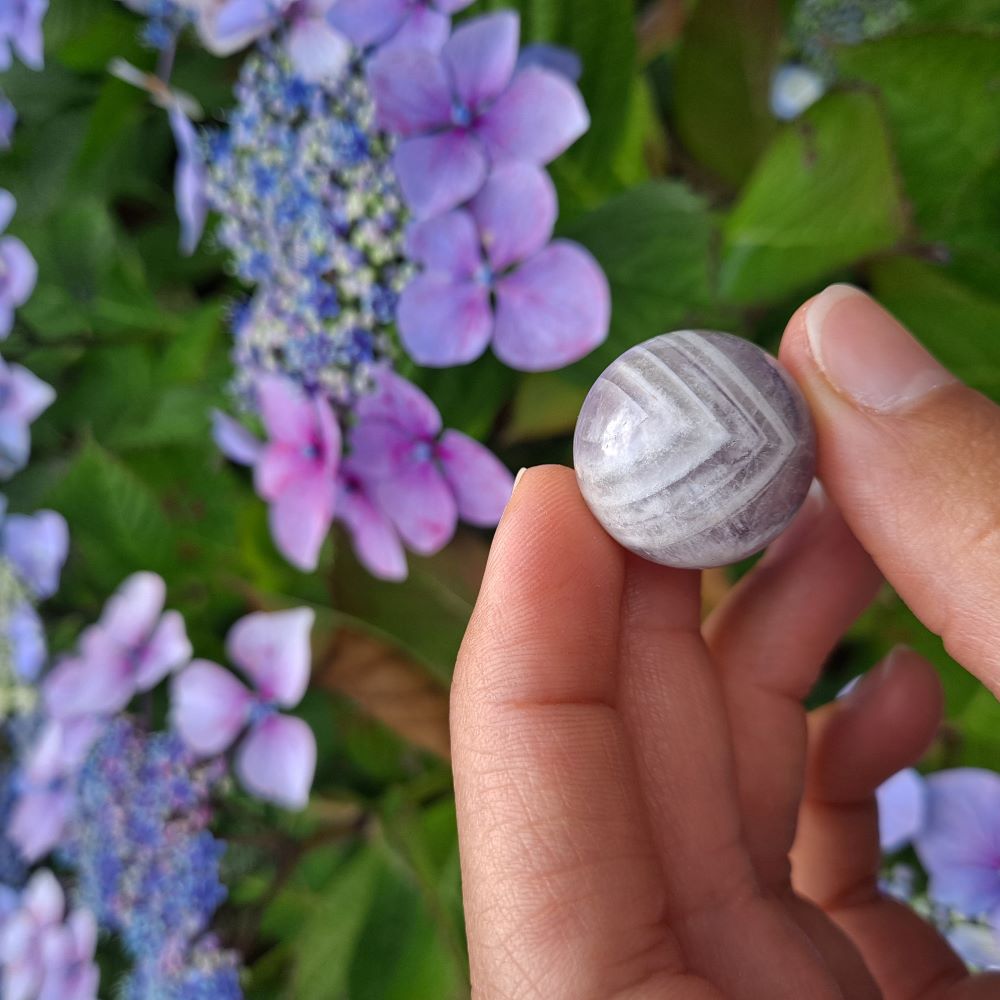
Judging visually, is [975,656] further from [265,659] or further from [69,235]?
[69,235]

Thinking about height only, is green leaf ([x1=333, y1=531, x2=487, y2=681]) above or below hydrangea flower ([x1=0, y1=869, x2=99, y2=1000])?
above

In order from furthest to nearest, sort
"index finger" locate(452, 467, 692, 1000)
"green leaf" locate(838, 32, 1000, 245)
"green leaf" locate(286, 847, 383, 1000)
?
"green leaf" locate(286, 847, 383, 1000) < "green leaf" locate(838, 32, 1000, 245) < "index finger" locate(452, 467, 692, 1000)

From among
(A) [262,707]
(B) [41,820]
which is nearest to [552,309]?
(A) [262,707]

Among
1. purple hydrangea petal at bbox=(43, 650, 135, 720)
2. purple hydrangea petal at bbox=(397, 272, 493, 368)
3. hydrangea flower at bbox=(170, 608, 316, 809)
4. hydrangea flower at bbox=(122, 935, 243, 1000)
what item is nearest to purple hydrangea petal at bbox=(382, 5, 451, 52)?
purple hydrangea petal at bbox=(397, 272, 493, 368)

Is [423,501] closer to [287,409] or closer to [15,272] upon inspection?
[287,409]

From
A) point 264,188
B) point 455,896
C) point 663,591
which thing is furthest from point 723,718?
point 264,188

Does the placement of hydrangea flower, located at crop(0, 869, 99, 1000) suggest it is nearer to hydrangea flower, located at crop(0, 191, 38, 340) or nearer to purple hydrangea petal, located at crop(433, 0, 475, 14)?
hydrangea flower, located at crop(0, 191, 38, 340)

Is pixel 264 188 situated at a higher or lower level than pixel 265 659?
higher
